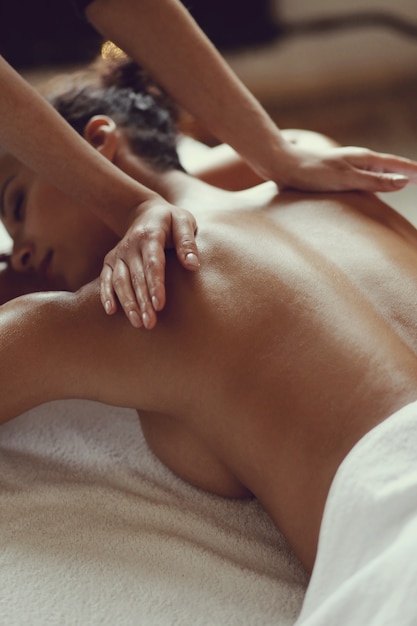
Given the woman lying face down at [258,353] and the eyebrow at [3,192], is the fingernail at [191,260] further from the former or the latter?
the eyebrow at [3,192]

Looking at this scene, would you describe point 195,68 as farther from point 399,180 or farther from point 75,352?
point 75,352

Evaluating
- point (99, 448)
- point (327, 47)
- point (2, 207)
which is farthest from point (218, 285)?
point (327, 47)

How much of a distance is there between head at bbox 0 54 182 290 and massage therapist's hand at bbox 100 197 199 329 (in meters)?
0.27

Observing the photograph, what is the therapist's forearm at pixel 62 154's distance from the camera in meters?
1.32

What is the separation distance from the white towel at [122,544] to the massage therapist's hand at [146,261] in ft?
0.93

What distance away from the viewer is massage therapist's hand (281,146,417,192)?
4.83 feet

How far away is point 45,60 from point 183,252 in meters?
Answer: 2.85

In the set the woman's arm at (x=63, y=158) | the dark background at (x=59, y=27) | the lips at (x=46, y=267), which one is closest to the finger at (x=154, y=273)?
the woman's arm at (x=63, y=158)

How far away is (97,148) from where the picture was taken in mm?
1570

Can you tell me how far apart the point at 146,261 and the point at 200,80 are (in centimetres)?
53

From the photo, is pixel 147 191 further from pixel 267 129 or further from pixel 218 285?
pixel 267 129

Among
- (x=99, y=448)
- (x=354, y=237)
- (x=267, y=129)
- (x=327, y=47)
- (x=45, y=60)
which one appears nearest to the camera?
(x=354, y=237)

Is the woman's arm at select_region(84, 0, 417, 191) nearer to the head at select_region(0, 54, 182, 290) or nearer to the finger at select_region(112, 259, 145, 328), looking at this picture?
the head at select_region(0, 54, 182, 290)

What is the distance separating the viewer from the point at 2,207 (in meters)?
1.57
